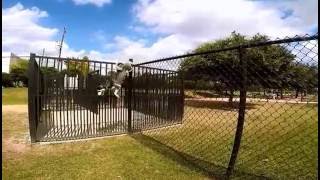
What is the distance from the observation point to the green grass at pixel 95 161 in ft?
18.0

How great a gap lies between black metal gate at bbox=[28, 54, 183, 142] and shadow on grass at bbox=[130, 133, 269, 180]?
4.15 ft

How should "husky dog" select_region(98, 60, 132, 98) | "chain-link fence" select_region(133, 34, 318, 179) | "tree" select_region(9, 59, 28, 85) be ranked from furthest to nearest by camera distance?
"tree" select_region(9, 59, 28, 85)
"husky dog" select_region(98, 60, 132, 98)
"chain-link fence" select_region(133, 34, 318, 179)

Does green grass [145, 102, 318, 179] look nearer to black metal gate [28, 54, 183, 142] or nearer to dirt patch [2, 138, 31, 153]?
black metal gate [28, 54, 183, 142]

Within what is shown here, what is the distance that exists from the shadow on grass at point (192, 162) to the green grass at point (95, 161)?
17mm

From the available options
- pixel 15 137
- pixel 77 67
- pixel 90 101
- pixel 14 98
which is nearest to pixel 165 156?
pixel 90 101

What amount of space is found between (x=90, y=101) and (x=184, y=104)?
3387mm

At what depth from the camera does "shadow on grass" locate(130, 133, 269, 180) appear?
5297 mm

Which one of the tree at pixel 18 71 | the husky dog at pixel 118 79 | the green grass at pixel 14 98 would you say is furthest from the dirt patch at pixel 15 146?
the tree at pixel 18 71

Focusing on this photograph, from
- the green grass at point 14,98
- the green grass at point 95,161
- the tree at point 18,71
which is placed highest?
the tree at point 18,71

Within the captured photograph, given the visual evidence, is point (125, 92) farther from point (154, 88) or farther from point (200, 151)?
point (200, 151)

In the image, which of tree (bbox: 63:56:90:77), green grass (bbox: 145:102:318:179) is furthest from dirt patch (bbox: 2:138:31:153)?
green grass (bbox: 145:102:318:179)

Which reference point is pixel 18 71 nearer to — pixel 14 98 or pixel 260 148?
pixel 14 98

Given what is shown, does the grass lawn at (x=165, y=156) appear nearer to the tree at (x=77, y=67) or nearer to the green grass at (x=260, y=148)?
the green grass at (x=260, y=148)

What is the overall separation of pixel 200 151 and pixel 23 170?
3037mm
